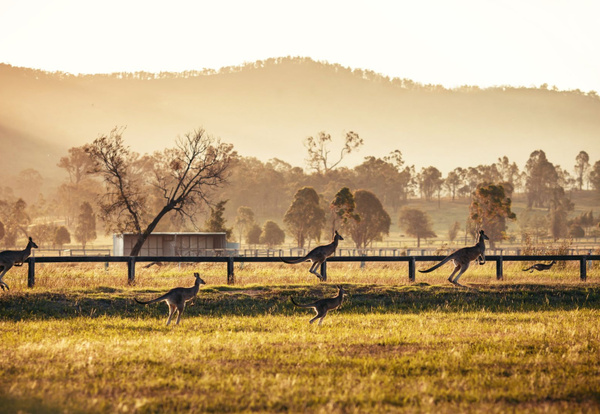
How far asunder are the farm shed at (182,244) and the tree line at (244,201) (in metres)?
2.10

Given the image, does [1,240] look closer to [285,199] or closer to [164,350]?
[285,199]

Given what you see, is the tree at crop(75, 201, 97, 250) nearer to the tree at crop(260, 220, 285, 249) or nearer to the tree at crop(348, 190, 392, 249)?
the tree at crop(260, 220, 285, 249)

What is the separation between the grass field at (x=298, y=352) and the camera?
8.88 metres

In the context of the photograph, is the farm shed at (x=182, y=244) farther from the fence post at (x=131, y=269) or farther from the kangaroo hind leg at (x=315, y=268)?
the kangaroo hind leg at (x=315, y=268)

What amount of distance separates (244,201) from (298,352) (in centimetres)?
18178

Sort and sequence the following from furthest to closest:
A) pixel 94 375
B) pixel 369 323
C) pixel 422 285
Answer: pixel 422 285
pixel 369 323
pixel 94 375

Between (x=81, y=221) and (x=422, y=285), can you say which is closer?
(x=422, y=285)

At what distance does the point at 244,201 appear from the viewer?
634ft

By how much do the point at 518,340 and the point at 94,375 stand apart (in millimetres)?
7338

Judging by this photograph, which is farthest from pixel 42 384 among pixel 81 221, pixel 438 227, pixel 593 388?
pixel 438 227

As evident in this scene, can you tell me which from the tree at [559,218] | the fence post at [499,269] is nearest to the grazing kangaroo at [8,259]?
the fence post at [499,269]

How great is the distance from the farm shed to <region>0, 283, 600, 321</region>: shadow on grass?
136ft

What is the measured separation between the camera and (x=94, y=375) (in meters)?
10.3

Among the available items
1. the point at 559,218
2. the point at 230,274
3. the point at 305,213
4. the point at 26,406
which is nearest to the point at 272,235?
the point at 305,213
